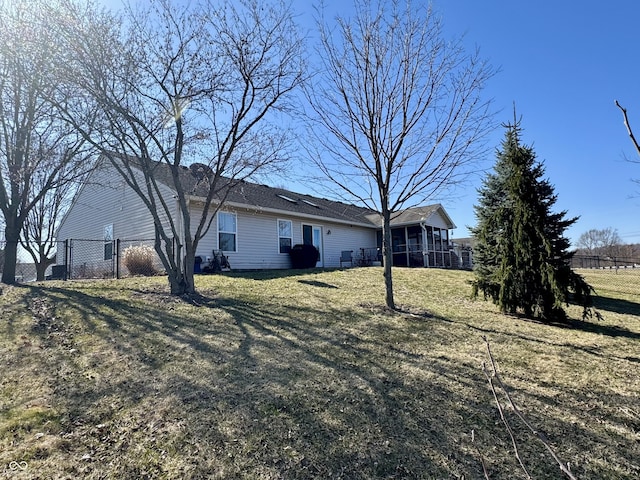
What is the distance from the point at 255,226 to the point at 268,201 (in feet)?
5.56

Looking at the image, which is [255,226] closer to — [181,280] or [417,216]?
[181,280]

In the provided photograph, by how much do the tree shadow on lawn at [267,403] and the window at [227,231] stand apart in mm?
7793

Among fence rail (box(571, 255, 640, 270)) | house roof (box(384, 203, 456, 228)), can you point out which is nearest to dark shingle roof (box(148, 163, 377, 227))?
house roof (box(384, 203, 456, 228))

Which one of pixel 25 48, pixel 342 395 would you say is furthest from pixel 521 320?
pixel 25 48

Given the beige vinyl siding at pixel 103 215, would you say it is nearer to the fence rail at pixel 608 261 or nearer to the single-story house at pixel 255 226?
the single-story house at pixel 255 226

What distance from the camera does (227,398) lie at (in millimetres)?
3604

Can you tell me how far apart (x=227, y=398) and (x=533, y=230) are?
659 centimetres

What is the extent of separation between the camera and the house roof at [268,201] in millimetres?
12492

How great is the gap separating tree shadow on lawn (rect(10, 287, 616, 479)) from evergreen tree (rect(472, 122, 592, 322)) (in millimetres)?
2899

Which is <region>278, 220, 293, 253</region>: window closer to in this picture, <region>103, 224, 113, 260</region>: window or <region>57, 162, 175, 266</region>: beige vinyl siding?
<region>57, 162, 175, 266</region>: beige vinyl siding

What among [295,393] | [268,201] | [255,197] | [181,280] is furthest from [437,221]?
[295,393]

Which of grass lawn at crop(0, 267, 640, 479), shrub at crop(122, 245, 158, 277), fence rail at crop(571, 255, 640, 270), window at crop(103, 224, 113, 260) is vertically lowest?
grass lawn at crop(0, 267, 640, 479)

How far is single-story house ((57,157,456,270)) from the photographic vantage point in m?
13.5

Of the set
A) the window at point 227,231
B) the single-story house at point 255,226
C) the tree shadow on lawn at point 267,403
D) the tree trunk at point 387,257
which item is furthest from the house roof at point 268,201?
the tree shadow on lawn at point 267,403
